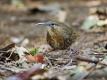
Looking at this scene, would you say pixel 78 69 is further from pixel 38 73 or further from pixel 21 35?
pixel 21 35

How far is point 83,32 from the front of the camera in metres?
6.95

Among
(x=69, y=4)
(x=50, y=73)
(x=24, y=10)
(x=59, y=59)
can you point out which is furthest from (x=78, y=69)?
(x=69, y=4)

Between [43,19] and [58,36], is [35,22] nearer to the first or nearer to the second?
[43,19]

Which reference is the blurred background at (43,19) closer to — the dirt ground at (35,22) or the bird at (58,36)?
the dirt ground at (35,22)

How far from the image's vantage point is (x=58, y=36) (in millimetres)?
4363

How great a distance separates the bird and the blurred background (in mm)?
667

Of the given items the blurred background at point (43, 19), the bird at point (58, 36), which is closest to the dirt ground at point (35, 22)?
the blurred background at point (43, 19)

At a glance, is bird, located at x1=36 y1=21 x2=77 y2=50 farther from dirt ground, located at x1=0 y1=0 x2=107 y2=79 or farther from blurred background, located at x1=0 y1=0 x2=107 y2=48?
dirt ground, located at x1=0 y1=0 x2=107 y2=79

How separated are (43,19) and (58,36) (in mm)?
4641

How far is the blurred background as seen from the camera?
6648mm

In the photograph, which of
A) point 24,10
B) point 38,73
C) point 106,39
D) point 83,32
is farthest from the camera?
point 24,10

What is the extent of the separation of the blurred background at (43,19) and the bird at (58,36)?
0.67 m

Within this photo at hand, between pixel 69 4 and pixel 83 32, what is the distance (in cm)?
492

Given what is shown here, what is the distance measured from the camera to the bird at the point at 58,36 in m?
4.35
